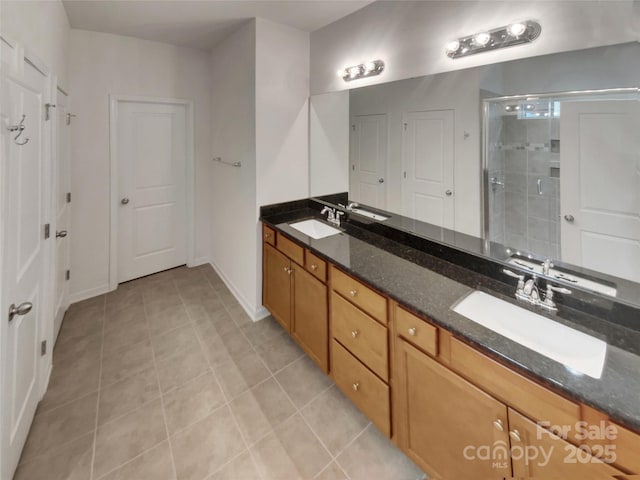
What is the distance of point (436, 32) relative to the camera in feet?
5.58

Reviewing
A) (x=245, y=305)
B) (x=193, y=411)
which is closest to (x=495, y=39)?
(x=193, y=411)

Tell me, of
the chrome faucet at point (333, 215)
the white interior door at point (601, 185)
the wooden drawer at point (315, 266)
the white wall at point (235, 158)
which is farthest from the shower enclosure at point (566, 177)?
the white wall at point (235, 158)

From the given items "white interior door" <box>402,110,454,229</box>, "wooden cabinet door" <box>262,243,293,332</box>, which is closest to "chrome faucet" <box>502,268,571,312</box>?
"white interior door" <box>402,110,454,229</box>

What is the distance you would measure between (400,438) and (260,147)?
2.19 metres

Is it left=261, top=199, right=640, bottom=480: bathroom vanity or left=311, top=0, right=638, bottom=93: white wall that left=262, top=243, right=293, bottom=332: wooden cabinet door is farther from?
left=311, top=0, right=638, bottom=93: white wall

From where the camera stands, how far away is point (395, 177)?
2.10 meters

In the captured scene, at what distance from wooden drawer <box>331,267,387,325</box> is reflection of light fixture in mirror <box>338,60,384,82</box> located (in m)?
1.37

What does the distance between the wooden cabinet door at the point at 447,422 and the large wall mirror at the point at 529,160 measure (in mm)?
660

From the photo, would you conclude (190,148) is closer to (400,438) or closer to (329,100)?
(329,100)

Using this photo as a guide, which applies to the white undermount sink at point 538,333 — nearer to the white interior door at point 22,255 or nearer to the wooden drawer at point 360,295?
the wooden drawer at point 360,295

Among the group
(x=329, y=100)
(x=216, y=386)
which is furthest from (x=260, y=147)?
(x=216, y=386)

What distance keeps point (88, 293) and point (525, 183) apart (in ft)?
12.5

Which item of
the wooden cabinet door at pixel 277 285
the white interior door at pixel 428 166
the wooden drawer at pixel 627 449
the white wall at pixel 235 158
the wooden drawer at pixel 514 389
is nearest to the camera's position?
the wooden drawer at pixel 627 449

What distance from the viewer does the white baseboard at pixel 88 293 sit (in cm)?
304
